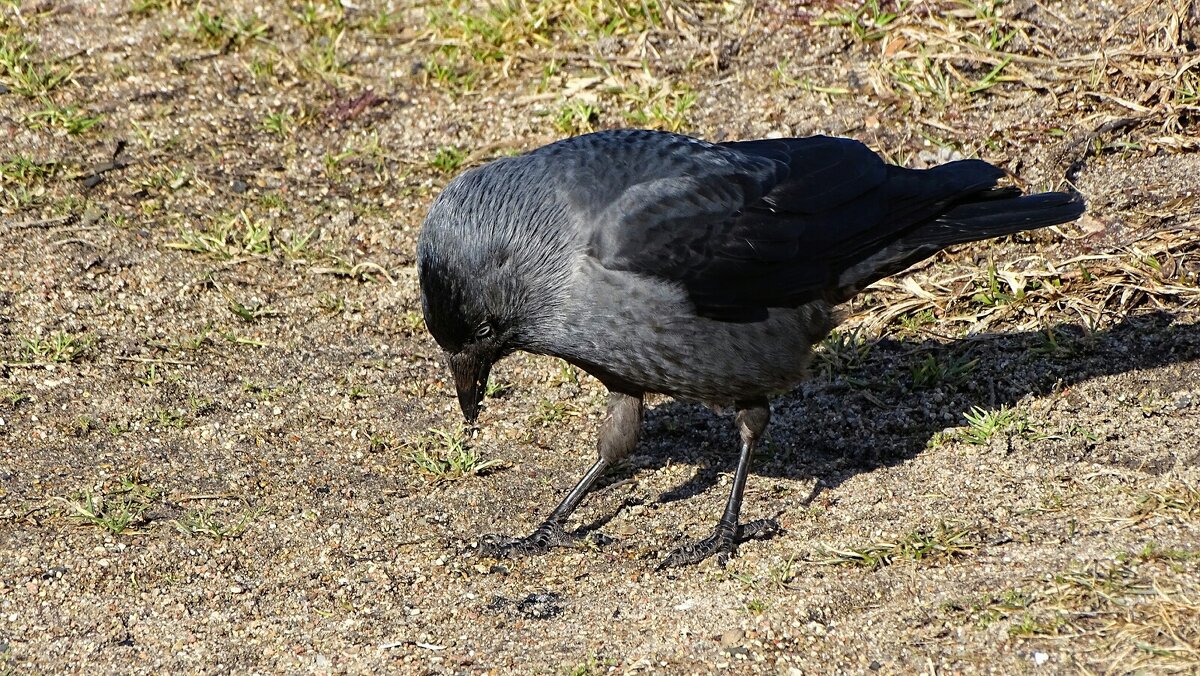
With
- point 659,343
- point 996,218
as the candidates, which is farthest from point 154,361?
point 996,218

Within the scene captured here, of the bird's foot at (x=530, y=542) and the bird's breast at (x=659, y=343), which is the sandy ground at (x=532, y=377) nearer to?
the bird's foot at (x=530, y=542)

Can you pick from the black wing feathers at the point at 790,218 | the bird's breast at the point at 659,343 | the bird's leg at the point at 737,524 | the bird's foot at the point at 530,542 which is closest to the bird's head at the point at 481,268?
the bird's breast at the point at 659,343

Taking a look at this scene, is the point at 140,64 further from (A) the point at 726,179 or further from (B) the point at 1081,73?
(B) the point at 1081,73

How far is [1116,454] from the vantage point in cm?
484

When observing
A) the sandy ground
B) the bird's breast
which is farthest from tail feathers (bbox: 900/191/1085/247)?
the bird's breast

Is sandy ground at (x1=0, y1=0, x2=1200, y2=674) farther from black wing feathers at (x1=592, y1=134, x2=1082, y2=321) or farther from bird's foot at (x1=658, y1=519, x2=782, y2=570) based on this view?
black wing feathers at (x1=592, y1=134, x2=1082, y2=321)

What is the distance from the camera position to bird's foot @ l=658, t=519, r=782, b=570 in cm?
474

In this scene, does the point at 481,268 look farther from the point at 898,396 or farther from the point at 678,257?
the point at 898,396

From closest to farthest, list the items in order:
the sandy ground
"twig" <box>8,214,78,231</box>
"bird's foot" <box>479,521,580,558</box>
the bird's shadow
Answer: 1. the sandy ground
2. "bird's foot" <box>479,521,580,558</box>
3. the bird's shadow
4. "twig" <box>8,214,78,231</box>

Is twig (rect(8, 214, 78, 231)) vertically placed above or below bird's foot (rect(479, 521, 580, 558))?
below

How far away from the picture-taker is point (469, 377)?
16.5 feet

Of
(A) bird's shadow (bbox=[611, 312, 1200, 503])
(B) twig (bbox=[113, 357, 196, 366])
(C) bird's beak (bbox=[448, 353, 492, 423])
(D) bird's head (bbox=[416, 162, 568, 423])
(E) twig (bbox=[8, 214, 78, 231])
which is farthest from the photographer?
(E) twig (bbox=[8, 214, 78, 231])

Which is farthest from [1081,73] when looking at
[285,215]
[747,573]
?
[285,215]

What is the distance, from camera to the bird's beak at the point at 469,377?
499cm
